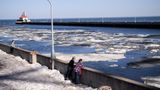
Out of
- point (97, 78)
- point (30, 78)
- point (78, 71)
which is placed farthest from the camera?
point (30, 78)

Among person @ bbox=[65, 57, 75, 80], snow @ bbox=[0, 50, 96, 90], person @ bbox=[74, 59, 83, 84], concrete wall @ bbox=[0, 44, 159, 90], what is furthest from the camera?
person @ bbox=[65, 57, 75, 80]

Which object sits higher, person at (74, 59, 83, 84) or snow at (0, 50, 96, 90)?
person at (74, 59, 83, 84)

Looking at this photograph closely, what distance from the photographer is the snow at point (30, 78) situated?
53.7 feet

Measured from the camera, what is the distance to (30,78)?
62.3ft

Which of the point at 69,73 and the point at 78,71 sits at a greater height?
the point at 78,71

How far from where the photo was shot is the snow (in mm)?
16377

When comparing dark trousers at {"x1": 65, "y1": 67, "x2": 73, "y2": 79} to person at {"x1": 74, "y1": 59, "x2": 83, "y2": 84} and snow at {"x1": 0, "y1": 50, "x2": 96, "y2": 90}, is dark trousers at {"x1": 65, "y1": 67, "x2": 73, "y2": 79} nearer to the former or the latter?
snow at {"x1": 0, "y1": 50, "x2": 96, "y2": 90}

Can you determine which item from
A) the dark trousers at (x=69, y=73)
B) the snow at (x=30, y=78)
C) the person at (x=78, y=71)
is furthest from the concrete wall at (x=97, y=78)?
the dark trousers at (x=69, y=73)

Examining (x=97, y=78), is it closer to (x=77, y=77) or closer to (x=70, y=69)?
(x=77, y=77)

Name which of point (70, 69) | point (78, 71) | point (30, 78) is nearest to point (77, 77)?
point (78, 71)

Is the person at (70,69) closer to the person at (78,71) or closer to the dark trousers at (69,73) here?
the dark trousers at (69,73)

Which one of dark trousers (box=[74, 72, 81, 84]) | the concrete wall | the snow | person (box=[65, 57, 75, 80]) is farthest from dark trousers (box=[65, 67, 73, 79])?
the concrete wall

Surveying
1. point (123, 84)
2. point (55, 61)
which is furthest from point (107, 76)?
point (55, 61)

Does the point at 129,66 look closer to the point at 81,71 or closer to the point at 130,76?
the point at 130,76
